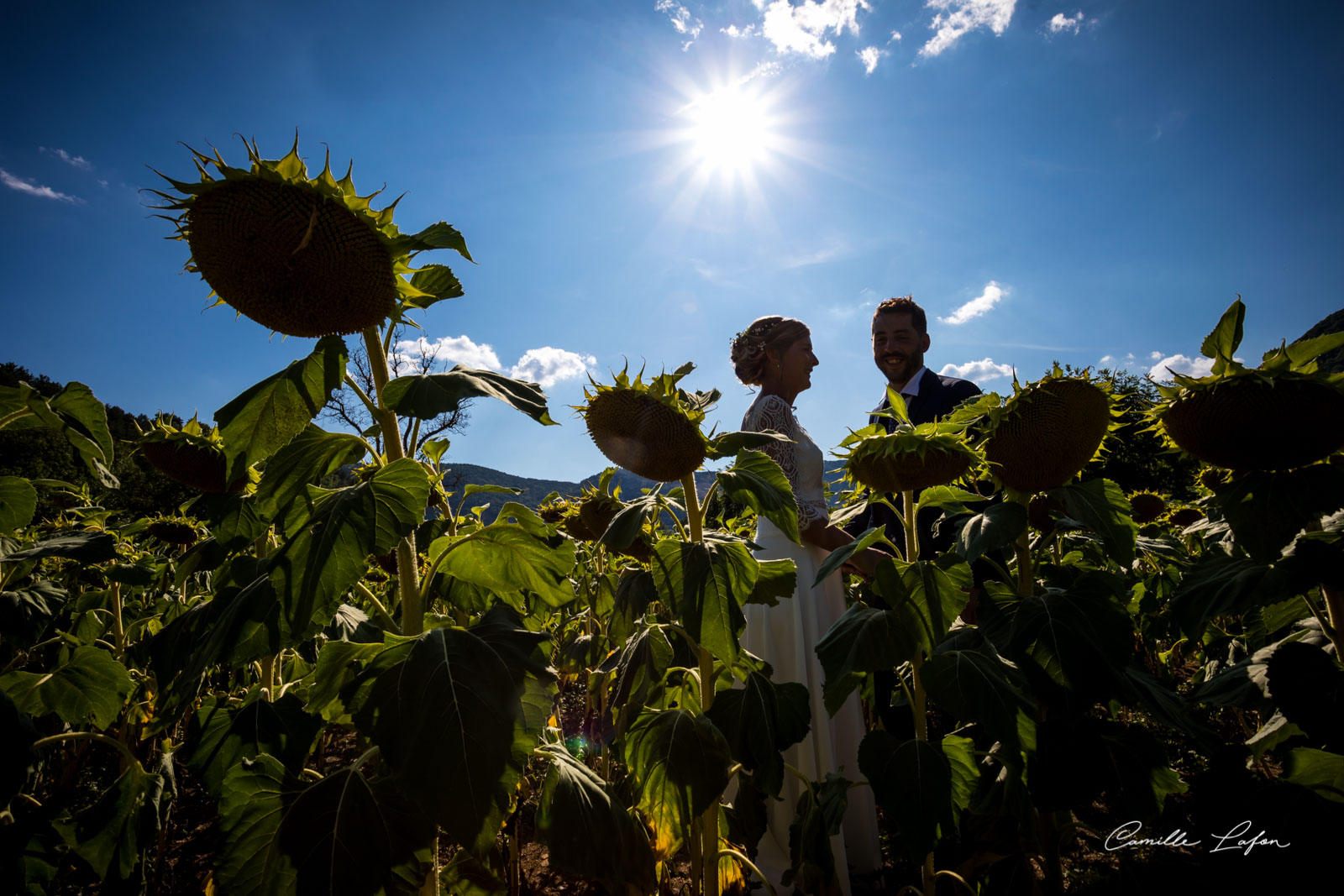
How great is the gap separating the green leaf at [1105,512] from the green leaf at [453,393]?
1.37 meters

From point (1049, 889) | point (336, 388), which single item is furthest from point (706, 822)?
point (336, 388)

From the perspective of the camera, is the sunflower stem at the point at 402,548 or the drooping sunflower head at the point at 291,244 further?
the sunflower stem at the point at 402,548

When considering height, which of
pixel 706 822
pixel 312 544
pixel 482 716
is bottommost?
pixel 706 822

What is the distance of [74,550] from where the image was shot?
192 centimetres

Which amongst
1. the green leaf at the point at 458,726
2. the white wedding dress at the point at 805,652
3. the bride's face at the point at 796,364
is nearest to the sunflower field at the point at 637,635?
the green leaf at the point at 458,726

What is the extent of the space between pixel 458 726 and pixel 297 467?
0.67 meters

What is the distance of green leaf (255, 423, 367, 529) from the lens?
50.7 inches

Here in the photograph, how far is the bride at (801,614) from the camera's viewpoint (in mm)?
3479

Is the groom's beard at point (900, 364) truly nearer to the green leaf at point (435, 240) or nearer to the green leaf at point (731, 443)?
the green leaf at point (731, 443)

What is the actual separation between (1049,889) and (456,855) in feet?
5.87

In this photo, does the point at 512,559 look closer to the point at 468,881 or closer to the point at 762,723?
the point at 468,881

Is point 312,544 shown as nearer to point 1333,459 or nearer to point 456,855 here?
→ point 456,855

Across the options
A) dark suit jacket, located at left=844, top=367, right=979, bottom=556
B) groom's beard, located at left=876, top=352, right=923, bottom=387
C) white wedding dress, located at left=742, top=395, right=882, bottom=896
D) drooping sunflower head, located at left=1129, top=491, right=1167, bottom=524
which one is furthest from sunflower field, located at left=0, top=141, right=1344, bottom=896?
drooping sunflower head, located at left=1129, top=491, right=1167, bottom=524

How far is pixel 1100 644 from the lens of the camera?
1.59 metres
